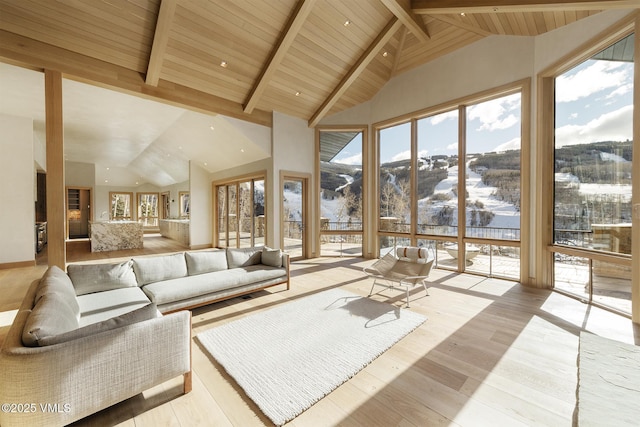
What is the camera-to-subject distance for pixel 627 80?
313 cm

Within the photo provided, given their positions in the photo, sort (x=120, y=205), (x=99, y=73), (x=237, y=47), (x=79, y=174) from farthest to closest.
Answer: (x=120, y=205) < (x=79, y=174) < (x=237, y=47) < (x=99, y=73)

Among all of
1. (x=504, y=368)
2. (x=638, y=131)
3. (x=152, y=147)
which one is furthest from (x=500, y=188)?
(x=152, y=147)

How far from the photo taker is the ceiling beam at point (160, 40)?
330 centimetres

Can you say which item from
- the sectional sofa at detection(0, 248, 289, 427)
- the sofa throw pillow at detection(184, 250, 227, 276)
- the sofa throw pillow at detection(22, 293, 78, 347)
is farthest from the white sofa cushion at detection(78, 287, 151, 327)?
the sofa throw pillow at detection(184, 250, 227, 276)

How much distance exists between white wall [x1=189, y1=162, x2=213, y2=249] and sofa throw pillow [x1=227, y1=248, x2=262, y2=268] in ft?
16.9

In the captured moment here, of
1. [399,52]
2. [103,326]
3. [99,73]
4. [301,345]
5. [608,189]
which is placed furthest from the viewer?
[399,52]

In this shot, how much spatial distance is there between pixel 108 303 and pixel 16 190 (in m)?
5.30

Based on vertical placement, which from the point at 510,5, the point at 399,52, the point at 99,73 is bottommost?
the point at 99,73

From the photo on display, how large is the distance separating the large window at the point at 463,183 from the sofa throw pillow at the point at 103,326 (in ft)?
16.9

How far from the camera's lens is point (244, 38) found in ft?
13.7

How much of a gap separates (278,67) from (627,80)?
16.3 feet

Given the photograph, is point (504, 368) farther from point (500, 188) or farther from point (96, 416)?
point (500, 188)

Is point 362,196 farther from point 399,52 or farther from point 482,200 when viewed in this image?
point 399,52

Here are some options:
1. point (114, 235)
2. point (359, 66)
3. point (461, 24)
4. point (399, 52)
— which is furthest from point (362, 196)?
point (114, 235)
